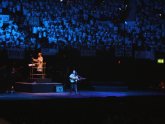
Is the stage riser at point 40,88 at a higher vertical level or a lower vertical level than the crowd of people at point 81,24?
lower

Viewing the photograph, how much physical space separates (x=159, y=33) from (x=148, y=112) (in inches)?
805

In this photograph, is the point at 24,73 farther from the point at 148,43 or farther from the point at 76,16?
the point at 148,43

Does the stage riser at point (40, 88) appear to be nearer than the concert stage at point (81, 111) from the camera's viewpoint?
No

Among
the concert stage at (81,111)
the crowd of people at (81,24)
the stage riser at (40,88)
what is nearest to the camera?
the concert stage at (81,111)

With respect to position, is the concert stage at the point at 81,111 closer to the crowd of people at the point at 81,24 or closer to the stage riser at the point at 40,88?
the stage riser at the point at 40,88

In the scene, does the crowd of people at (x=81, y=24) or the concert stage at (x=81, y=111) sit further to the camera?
the crowd of people at (x=81, y=24)

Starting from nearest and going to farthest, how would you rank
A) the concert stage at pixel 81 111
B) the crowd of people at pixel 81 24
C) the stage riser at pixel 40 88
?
the concert stage at pixel 81 111
the stage riser at pixel 40 88
the crowd of people at pixel 81 24

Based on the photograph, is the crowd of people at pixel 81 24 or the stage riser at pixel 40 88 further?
the crowd of people at pixel 81 24

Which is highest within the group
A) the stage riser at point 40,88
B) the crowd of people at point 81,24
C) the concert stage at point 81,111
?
the crowd of people at point 81,24

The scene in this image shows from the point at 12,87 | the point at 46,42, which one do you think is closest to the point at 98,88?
the point at 46,42

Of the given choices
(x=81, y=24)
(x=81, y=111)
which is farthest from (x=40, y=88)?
(x=81, y=111)

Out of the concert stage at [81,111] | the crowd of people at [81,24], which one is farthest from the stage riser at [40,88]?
the concert stage at [81,111]

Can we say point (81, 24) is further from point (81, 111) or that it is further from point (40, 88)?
point (81, 111)

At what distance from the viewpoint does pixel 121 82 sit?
996 inches
